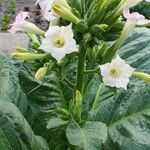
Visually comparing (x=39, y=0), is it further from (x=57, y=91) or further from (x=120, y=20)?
(x=57, y=91)

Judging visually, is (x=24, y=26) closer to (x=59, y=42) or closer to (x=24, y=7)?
(x=59, y=42)

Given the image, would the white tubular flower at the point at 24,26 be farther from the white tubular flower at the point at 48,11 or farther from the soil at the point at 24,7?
the soil at the point at 24,7

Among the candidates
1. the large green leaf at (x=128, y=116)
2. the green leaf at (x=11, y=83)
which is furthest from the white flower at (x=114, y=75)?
the green leaf at (x=11, y=83)

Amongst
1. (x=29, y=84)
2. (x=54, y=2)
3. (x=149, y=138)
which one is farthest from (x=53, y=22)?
(x=149, y=138)

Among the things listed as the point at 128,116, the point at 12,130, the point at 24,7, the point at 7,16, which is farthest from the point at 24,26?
the point at 24,7

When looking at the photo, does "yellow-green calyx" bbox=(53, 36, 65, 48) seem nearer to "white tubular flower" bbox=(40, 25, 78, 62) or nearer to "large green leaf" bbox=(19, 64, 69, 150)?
"white tubular flower" bbox=(40, 25, 78, 62)

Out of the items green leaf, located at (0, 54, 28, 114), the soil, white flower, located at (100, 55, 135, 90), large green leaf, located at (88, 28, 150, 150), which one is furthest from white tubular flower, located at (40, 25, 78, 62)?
the soil

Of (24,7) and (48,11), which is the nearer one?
(48,11)
